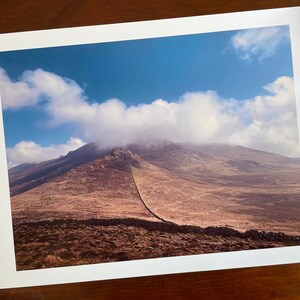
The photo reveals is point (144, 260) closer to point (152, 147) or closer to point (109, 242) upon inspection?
point (109, 242)

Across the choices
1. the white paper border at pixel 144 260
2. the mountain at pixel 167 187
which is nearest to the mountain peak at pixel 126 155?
the mountain at pixel 167 187

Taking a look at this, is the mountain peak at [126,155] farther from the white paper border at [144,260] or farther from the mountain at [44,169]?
the white paper border at [144,260]

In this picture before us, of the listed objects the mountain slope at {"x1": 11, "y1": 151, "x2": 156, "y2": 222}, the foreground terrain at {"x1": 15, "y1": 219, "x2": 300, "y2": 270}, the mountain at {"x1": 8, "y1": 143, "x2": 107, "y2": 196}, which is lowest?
the foreground terrain at {"x1": 15, "y1": 219, "x2": 300, "y2": 270}

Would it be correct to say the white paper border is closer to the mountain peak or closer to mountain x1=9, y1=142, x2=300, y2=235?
mountain x1=9, y1=142, x2=300, y2=235

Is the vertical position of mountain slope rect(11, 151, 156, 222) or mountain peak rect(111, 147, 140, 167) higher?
mountain peak rect(111, 147, 140, 167)

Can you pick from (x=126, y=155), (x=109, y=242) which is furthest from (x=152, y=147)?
(x=109, y=242)

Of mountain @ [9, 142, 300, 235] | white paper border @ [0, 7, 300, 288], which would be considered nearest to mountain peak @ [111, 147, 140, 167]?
mountain @ [9, 142, 300, 235]
